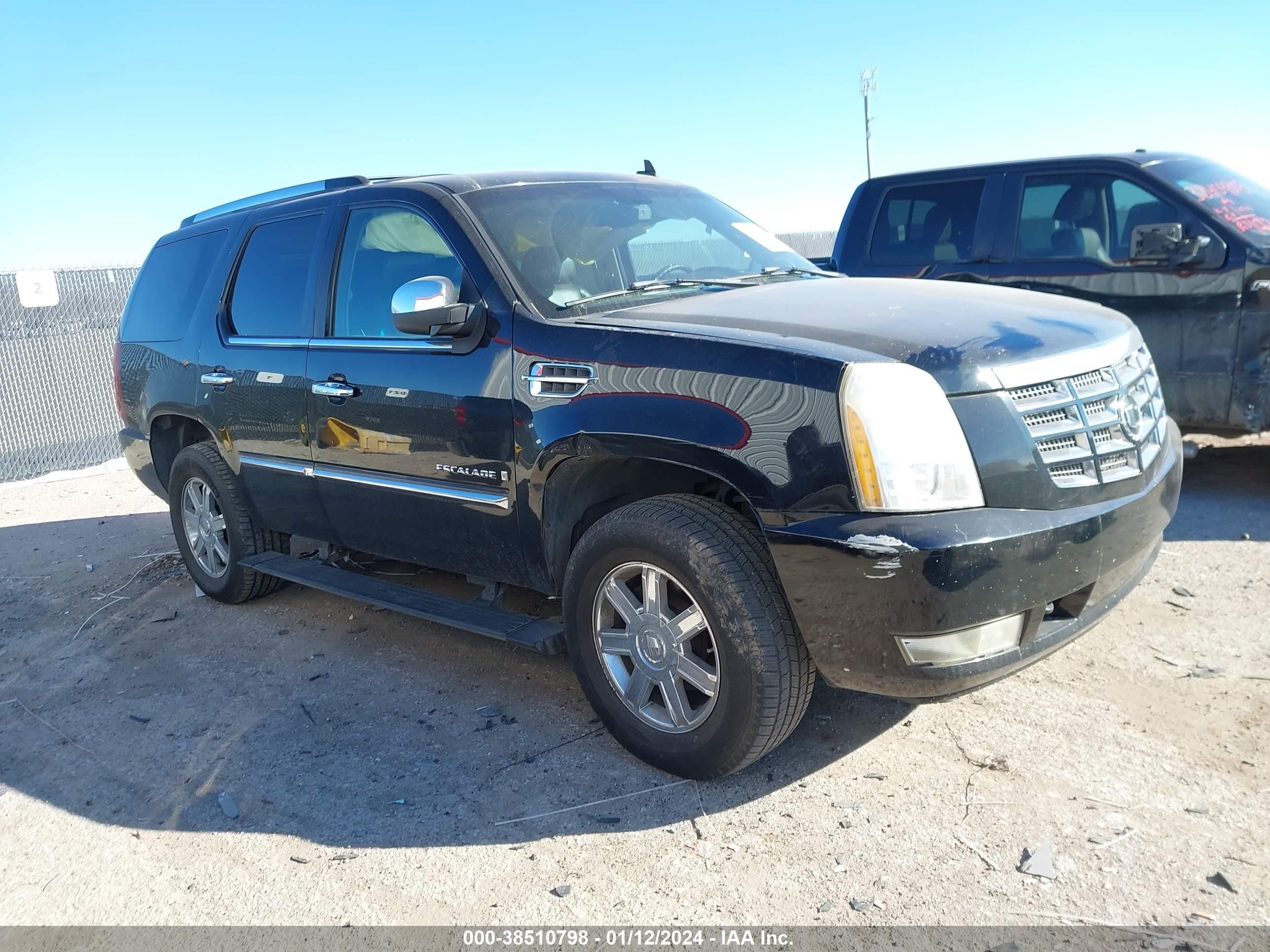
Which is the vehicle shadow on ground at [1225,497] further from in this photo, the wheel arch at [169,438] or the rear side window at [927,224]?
the wheel arch at [169,438]

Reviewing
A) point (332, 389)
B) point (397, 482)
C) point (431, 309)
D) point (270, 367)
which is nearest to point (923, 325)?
point (431, 309)

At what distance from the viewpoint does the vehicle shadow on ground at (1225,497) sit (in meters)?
5.29

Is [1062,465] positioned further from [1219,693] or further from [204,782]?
[204,782]

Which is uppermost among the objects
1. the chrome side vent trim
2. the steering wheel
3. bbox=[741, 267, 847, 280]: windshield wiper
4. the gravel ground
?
the steering wheel

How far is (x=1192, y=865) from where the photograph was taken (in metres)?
2.60

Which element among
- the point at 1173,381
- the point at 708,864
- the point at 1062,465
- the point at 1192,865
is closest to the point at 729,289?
the point at 1062,465

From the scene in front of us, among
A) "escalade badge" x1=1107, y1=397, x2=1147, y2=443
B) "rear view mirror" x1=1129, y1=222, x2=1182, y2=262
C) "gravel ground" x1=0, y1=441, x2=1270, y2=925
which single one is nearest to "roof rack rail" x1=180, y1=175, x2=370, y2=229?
"gravel ground" x1=0, y1=441, x2=1270, y2=925

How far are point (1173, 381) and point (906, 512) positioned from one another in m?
4.08

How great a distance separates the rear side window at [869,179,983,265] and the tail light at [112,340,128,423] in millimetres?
4989

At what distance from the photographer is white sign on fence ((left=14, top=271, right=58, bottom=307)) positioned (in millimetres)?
10008

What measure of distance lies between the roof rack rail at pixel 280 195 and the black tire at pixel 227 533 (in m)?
1.32

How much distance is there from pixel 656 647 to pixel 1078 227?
4.48m

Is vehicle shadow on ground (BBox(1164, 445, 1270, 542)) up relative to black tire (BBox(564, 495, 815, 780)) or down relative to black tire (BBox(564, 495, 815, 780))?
down

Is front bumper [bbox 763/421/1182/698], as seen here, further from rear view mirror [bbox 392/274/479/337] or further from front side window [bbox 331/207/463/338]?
front side window [bbox 331/207/463/338]
